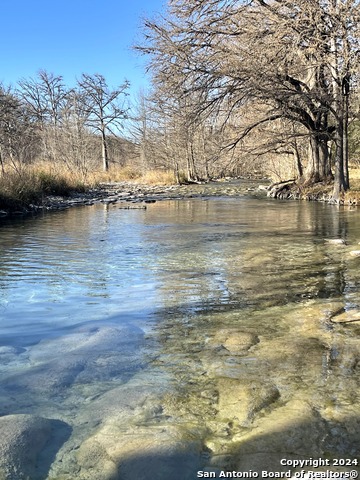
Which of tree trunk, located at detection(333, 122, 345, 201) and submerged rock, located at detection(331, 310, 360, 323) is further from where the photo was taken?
tree trunk, located at detection(333, 122, 345, 201)

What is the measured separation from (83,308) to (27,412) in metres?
2.06

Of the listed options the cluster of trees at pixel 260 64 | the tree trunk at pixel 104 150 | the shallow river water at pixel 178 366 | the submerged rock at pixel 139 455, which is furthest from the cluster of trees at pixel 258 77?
the tree trunk at pixel 104 150

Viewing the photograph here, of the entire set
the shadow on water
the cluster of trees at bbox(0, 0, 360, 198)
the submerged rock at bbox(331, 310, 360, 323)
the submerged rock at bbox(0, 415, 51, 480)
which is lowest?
the shadow on water

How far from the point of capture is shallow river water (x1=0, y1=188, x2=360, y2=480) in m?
2.04

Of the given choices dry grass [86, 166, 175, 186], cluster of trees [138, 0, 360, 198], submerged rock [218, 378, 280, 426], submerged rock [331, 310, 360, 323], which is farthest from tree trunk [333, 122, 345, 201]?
submerged rock [218, 378, 280, 426]

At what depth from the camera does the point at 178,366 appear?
303 centimetres

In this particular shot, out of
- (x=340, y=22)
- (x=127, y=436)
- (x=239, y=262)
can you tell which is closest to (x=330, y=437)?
(x=127, y=436)

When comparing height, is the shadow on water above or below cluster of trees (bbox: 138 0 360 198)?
below

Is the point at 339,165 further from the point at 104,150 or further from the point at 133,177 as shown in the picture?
the point at 104,150

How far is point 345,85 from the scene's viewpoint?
53.6 ft

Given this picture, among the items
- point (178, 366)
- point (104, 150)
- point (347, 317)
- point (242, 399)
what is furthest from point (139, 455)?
point (104, 150)

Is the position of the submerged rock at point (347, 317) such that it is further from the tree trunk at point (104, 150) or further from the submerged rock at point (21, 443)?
the tree trunk at point (104, 150)

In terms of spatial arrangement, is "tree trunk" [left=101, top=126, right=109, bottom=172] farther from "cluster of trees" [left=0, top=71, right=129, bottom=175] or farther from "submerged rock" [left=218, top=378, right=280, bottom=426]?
"submerged rock" [left=218, top=378, right=280, bottom=426]

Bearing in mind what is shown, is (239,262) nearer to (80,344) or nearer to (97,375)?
(80,344)
